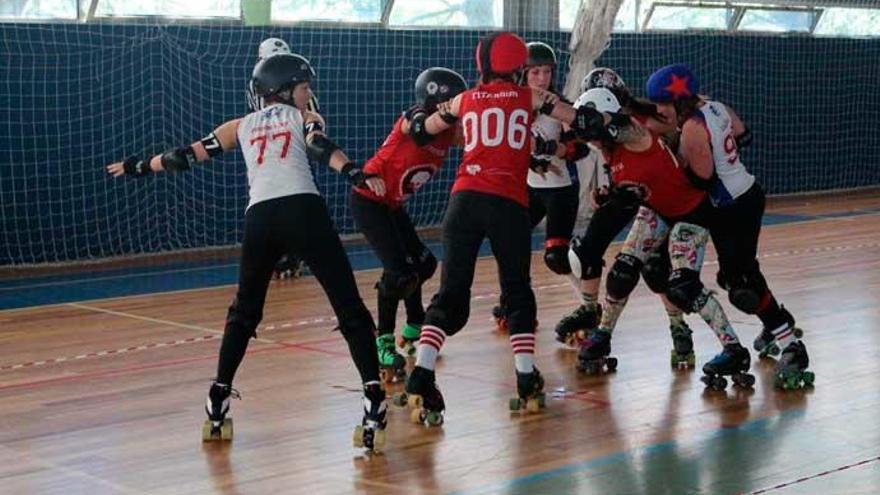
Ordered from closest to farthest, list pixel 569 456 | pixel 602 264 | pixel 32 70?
pixel 569 456 < pixel 602 264 < pixel 32 70

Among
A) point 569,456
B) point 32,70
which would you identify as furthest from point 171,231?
point 569,456

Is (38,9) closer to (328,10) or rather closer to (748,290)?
(328,10)

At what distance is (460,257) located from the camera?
543 centimetres

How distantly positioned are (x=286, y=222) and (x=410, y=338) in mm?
2109

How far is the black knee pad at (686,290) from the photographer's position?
19.9ft

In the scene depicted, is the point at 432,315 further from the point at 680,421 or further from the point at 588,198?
the point at 588,198

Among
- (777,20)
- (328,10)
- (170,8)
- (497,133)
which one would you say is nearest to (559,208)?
(497,133)

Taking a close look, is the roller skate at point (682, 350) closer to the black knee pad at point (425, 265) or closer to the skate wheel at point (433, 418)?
the black knee pad at point (425, 265)

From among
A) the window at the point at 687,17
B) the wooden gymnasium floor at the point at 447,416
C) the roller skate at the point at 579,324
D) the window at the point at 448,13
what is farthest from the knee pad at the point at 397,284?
the window at the point at 687,17

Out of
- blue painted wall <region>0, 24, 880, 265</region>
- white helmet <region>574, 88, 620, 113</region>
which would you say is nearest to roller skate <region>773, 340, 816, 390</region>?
white helmet <region>574, 88, 620, 113</region>

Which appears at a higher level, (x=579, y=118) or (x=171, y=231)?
(x=579, y=118)

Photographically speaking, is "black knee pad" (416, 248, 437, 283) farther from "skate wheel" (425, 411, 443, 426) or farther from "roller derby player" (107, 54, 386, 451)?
"roller derby player" (107, 54, 386, 451)

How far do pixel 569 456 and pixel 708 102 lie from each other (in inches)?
79.9

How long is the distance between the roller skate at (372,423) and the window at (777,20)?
1240 cm
